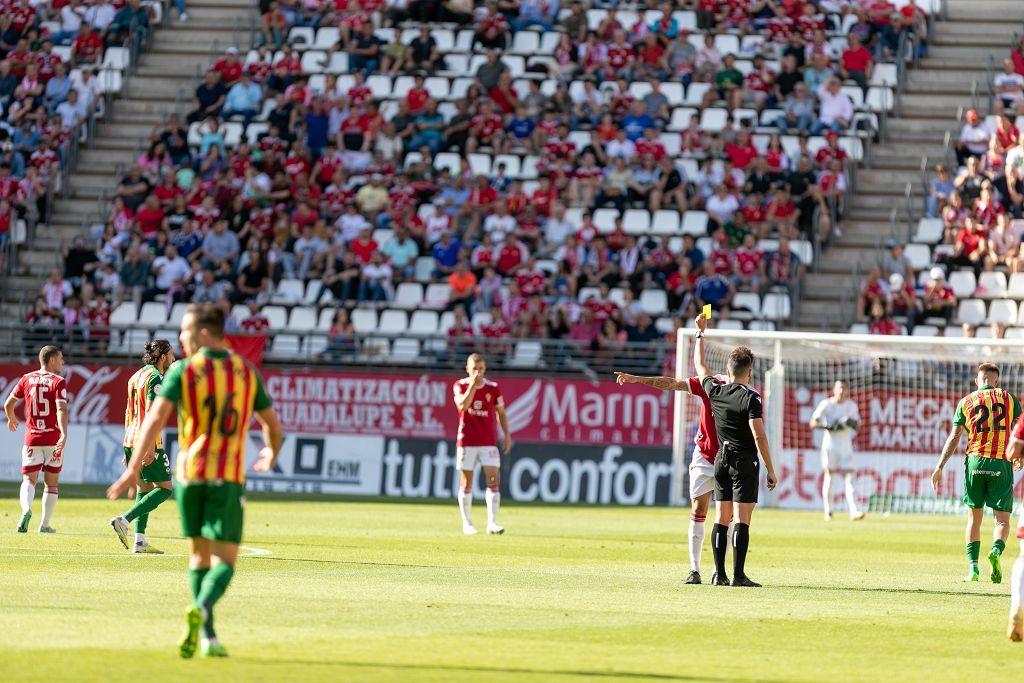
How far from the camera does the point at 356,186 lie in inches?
1432

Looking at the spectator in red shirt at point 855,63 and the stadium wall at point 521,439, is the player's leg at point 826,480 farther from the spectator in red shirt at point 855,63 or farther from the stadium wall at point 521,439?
the spectator in red shirt at point 855,63

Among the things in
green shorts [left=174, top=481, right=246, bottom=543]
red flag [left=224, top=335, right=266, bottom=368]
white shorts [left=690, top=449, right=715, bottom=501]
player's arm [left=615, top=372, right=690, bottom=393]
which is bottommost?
green shorts [left=174, top=481, right=246, bottom=543]

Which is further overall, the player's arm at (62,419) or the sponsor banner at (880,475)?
the sponsor banner at (880,475)

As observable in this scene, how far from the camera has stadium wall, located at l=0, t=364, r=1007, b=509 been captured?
30.8 m

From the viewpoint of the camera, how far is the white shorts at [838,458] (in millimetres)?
28797

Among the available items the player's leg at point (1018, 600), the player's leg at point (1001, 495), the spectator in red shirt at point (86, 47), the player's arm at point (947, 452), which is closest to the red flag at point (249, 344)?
the spectator in red shirt at point (86, 47)

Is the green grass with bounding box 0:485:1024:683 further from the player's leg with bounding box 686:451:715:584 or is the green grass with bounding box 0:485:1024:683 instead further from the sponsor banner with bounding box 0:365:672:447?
the sponsor banner with bounding box 0:365:672:447

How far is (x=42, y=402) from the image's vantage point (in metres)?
20.2

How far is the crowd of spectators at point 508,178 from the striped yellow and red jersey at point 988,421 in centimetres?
1363

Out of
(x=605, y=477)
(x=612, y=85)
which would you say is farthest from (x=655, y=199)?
(x=605, y=477)

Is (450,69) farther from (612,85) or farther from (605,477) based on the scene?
(605,477)

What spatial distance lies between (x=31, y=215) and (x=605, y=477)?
1422 centimetres

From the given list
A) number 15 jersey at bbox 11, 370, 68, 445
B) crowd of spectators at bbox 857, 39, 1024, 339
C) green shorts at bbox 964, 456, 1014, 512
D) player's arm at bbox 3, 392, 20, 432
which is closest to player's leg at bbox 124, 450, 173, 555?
number 15 jersey at bbox 11, 370, 68, 445

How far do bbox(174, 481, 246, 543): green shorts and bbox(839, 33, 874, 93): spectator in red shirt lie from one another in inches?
1121
